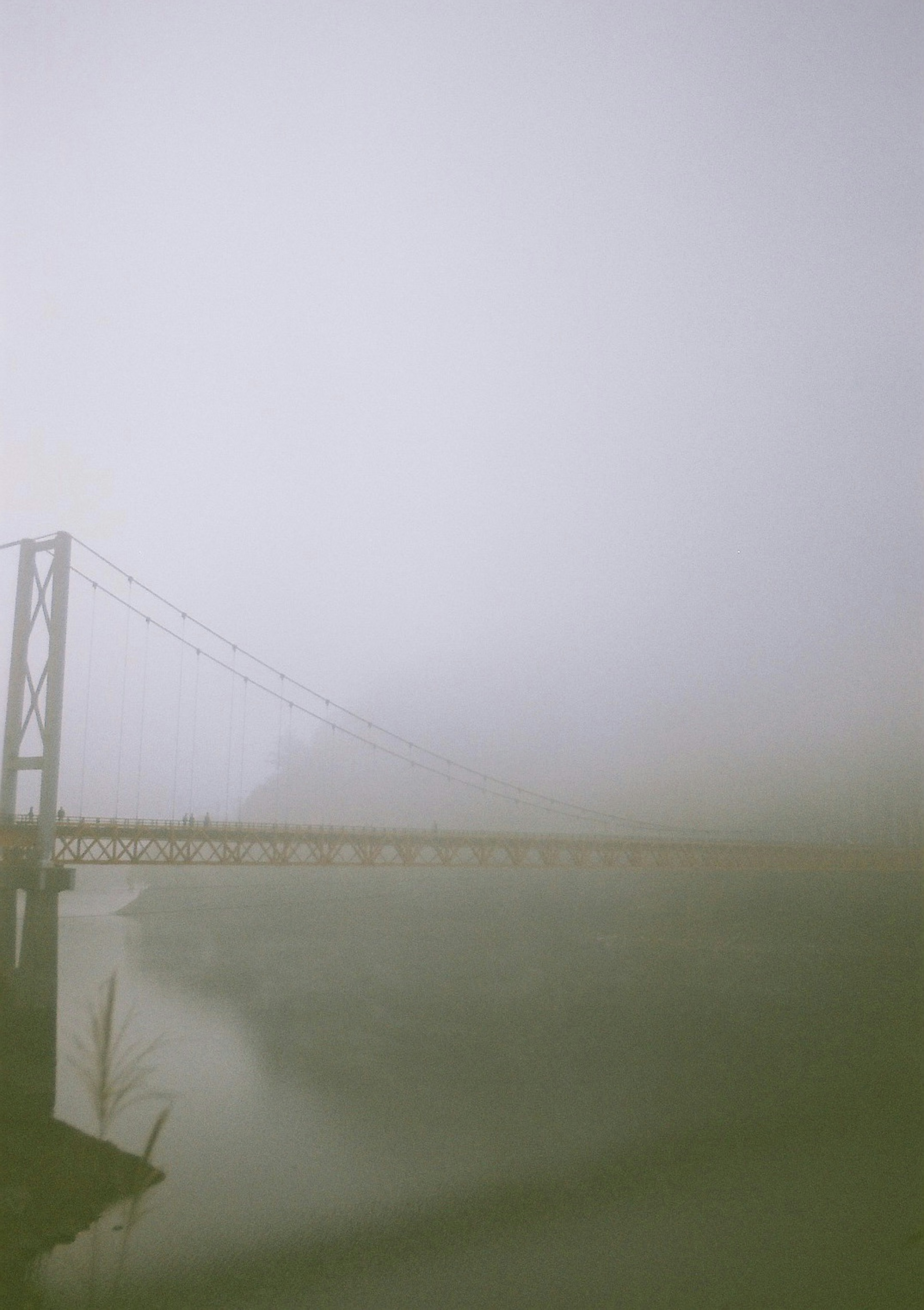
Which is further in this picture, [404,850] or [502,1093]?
[404,850]

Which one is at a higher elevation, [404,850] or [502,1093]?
[404,850]

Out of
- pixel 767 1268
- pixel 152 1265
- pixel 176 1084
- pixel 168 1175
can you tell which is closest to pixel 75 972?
pixel 176 1084

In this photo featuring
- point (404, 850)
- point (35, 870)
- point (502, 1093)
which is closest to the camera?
point (35, 870)

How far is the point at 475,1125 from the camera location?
536 inches

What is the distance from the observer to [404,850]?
56.2ft

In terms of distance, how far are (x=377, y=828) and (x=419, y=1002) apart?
5092mm

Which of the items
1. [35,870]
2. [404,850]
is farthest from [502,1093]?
[35,870]

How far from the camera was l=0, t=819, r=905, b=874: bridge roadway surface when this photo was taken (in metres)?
11.8

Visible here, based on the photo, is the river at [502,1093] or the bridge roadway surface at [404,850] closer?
the river at [502,1093]

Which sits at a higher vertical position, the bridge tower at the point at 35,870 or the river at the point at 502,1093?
the bridge tower at the point at 35,870

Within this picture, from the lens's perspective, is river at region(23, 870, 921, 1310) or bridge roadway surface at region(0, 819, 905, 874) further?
bridge roadway surface at region(0, 819, 905, 874)

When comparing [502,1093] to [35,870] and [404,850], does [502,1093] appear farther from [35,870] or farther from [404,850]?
[35,870]

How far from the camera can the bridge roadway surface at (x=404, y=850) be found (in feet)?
38.8

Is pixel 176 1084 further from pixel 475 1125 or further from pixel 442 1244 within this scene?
pixel 475 1125
